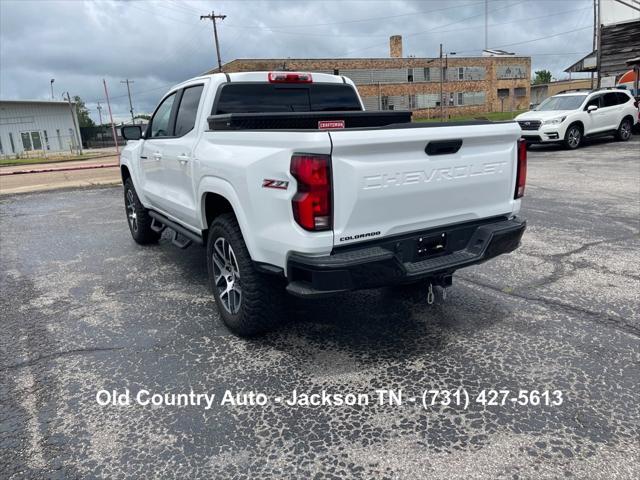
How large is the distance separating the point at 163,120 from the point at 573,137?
14.2m

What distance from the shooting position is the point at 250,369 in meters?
3.27

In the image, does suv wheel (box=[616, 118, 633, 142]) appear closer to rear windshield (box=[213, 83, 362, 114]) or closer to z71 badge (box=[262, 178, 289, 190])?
rear windshield (box=[213, 83, 362, 114])

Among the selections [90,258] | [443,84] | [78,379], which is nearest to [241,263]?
[78,379]

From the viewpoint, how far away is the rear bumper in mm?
2832

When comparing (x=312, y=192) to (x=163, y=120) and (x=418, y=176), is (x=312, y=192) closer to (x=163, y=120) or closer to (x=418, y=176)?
(x=418, y=176)

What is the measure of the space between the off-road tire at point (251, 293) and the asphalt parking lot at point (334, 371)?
0.18m

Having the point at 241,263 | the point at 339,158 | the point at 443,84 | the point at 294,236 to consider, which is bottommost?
the point at 241,263

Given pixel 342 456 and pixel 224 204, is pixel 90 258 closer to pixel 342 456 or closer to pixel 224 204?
pixel 224 204

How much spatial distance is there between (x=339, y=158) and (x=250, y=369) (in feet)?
4.88

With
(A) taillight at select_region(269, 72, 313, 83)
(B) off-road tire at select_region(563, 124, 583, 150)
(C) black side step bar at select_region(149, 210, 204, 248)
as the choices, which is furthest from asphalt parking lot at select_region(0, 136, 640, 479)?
(B) off-road tire at select_region(563, 124, 583, 150)

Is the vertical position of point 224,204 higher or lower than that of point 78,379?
higher

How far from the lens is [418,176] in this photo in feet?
10.1

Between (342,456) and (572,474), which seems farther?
(342,456)

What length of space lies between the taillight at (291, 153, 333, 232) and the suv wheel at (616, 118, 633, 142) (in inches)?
696
